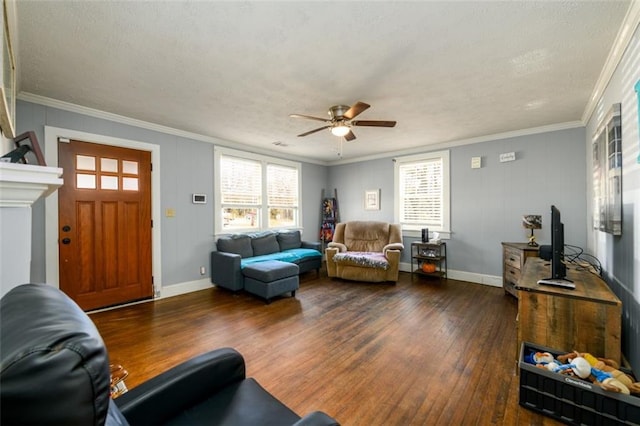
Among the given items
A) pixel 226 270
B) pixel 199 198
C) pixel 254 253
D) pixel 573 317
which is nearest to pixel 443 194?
pixel 573 317

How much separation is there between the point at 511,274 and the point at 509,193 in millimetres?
1324

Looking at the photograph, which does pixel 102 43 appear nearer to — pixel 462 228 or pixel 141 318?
pixel 141 318

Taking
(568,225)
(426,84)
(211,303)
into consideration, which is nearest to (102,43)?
(426,84)

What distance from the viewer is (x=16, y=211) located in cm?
113

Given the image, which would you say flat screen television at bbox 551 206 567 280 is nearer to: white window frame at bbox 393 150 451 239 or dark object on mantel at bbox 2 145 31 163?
white window frame at bbox 393 150 451 239

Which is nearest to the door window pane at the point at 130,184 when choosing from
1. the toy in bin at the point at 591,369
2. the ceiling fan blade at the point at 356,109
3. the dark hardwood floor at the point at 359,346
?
the dark hardwood floor at the point at 359,346

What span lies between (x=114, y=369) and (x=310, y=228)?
16.2 feet

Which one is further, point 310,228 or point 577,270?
point 310,228

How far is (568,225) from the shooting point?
155 inches

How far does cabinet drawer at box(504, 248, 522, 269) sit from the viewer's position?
3.71 metres

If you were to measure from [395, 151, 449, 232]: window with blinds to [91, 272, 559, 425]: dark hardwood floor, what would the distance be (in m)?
1.49

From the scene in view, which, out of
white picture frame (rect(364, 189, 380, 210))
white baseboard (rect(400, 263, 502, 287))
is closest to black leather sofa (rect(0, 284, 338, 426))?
white baseboard (rect(400, 263, 502, 287))

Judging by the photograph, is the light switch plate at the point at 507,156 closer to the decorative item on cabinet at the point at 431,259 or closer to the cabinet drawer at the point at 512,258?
the cabinet drawer at the point at 512,258

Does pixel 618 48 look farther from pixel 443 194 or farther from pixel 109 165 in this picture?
pixel 109 165
